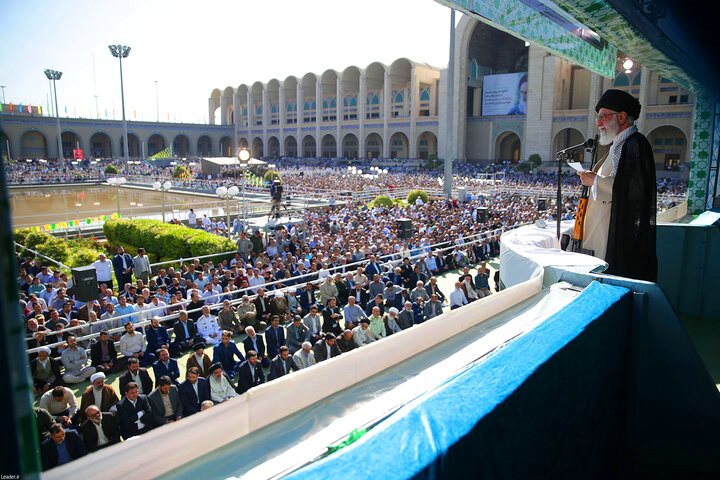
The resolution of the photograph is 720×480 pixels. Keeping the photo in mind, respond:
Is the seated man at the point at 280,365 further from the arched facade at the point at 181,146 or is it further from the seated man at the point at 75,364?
the arched facade at the point at 181,146

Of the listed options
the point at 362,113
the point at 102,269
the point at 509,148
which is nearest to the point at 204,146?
the point at 362,113

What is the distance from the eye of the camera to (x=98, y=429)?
5.00m

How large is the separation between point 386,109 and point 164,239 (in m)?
42.4

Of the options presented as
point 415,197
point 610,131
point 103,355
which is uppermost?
point 610,131

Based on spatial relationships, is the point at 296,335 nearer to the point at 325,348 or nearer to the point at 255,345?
the point at 255,345

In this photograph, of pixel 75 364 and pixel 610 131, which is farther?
pixel 75 364

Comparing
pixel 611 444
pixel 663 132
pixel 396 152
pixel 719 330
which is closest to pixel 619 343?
pixel 611 444

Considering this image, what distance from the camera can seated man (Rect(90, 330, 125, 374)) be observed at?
23.6 feet

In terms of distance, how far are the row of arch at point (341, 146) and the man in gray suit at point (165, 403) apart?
48.5 meters

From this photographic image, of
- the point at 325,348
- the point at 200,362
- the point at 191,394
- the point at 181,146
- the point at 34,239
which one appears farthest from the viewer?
the point at 181,146

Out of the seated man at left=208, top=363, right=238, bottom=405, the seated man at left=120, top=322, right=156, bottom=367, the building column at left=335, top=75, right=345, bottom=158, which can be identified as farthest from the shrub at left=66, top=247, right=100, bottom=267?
the building column at left=335, top=75, right=345, bottom=158

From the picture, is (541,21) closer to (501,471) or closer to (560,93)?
(501,471)

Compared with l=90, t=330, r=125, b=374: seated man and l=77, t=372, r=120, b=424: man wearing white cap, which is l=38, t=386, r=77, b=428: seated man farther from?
l=90, t=330, r=125, b=374: seated man

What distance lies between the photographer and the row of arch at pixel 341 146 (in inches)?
2176
